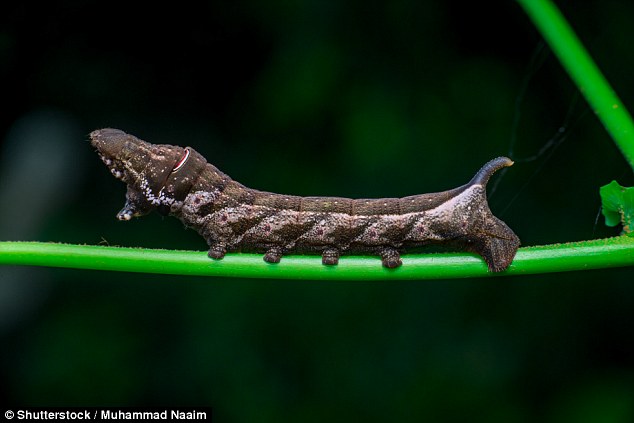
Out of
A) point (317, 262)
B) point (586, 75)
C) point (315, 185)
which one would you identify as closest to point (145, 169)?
point (317, 262)

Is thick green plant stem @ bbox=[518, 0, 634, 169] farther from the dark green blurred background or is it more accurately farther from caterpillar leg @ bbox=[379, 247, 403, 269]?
the dark green blurred background

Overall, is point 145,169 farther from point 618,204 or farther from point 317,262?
point 618,204

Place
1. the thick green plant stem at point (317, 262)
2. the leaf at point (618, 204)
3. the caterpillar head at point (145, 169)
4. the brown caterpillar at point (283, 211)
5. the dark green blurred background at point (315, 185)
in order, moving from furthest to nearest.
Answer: the dark green blurred background at point (315, 185) < the caterpillar head at point (145, 169) < the brown caterpillar at point (283, 211) < the leaf at point (618, 204) < the thick green plant stem at point (317, 262)

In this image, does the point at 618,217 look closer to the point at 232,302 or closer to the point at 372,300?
the point at 372,300

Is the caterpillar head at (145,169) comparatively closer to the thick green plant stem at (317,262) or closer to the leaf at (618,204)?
the thick green plant stem at (317,262)

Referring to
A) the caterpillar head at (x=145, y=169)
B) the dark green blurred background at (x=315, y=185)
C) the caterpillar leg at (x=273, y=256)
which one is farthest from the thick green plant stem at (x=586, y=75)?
the dark green blurred background at (x=315, y=185)
